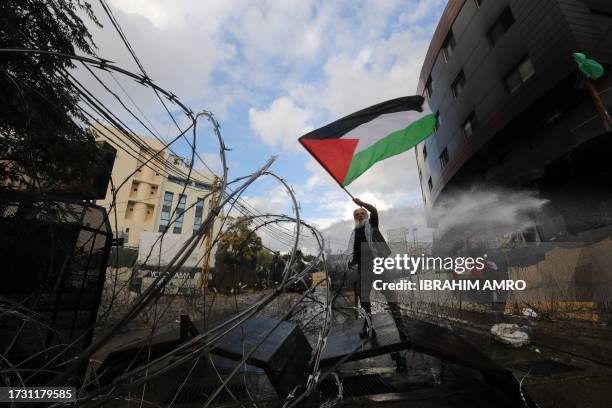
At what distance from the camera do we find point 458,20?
19.5 meters

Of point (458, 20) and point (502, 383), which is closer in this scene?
point (502, 383)

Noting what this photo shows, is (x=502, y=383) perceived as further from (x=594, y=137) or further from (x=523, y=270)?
(x=594, y=137)

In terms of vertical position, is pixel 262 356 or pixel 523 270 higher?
pixel 523 270

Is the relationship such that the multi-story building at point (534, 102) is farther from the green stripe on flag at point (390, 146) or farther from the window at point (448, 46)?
the green stripe on flag at point (390, 146)

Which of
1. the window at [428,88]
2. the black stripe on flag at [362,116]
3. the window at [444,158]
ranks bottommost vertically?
the black stripe on flag at [362,116]

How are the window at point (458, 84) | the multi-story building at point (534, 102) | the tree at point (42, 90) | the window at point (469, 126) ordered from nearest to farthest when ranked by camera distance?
the tree at point (42, 90) < the multi-story building at point (534, 102) < the window at point (469, 126) < the window at point (458, 84)

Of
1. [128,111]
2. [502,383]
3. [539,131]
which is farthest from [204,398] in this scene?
[539,131]

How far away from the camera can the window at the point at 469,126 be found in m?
19.2

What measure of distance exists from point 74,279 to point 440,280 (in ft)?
42.5

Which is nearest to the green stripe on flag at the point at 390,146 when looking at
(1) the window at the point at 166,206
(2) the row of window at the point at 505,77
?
(2) the row of window at the point at 505,77

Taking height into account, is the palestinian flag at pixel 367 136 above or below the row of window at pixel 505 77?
below

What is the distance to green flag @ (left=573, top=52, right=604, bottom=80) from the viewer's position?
1098 cm

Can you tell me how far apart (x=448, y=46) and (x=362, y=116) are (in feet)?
66.5

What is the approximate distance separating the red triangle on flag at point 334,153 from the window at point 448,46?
1982cm
